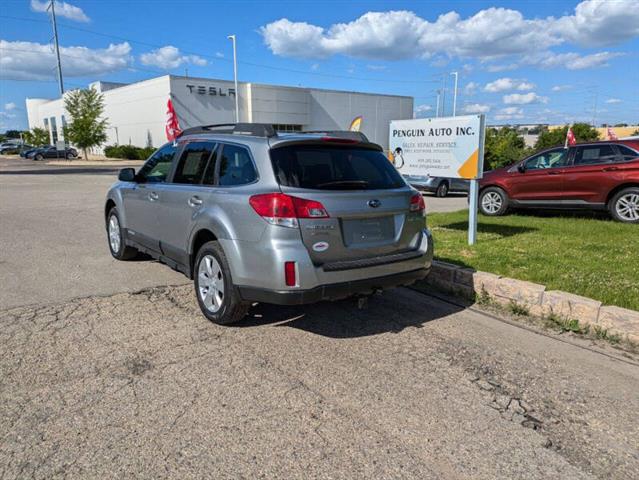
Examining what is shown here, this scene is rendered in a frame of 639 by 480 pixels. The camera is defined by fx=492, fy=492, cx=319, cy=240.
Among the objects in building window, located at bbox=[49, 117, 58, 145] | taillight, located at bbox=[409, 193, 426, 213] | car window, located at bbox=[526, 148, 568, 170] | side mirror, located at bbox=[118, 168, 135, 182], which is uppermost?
building window, located at bbox=[49, 117, 58, 145]

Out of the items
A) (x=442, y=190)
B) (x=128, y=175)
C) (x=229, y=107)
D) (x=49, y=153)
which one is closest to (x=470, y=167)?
(x=128, y=175)

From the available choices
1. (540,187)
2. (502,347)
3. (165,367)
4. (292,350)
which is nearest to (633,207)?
(540,187)

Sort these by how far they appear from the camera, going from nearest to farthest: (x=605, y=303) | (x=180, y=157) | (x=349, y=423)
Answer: (x=349, y=423), (x=605, y=303), (x=180, y=157)

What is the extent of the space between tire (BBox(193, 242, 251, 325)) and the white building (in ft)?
132

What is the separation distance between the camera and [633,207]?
9430 mm

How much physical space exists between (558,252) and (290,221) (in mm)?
4558

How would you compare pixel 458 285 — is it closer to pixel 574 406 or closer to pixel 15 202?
pixel 574 406

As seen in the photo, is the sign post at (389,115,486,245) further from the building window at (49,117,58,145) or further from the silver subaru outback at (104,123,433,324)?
the building window at (49,117,58,145)

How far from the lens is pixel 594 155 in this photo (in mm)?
9938

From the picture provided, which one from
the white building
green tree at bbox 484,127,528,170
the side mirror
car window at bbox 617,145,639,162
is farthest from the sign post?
the white building

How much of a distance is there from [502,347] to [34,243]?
291 inches

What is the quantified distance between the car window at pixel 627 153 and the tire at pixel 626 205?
0.60 meters

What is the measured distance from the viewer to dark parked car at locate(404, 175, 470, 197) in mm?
18594

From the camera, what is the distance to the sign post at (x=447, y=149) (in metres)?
7.36
